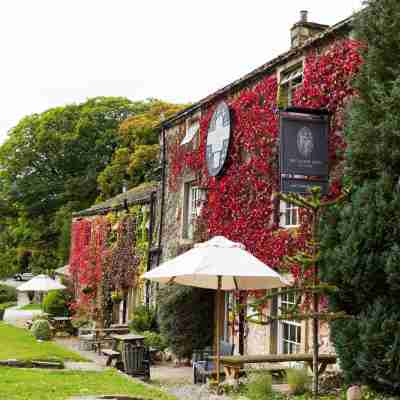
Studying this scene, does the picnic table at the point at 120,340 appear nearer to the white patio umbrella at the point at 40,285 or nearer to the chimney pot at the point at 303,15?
the white patio umbrella at the point at 40,285

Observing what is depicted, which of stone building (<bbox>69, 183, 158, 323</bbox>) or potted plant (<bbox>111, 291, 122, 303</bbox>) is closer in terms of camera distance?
stone building (<bbox>69, 183, 158, 323</bbox>)

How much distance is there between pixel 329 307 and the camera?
10.6 metres

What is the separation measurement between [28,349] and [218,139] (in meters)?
8.57

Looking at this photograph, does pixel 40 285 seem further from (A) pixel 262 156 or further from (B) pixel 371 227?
(B) pixel 371 227

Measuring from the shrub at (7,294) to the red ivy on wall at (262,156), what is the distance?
30.3 meters

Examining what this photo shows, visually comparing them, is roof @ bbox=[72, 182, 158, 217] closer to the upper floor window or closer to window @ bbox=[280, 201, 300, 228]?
the upper floor window

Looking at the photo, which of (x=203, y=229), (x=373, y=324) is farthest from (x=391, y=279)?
(x=203, y=229)

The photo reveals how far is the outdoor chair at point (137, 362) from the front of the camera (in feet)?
48.5

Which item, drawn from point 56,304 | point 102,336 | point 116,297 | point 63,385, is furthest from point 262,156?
point 56,304

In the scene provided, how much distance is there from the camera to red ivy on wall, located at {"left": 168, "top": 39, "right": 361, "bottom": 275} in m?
12.5

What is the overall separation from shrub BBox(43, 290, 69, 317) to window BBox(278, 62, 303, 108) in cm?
1828

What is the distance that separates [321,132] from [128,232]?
1351 cm

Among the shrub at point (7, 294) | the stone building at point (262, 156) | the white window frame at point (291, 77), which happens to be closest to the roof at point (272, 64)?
the stone building at point (262, 156)

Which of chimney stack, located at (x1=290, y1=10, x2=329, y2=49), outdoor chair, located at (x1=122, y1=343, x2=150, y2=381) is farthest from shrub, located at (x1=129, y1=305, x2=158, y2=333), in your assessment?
chimney stack, located at (x1=290, y1=10, x2=329, y2=49)
